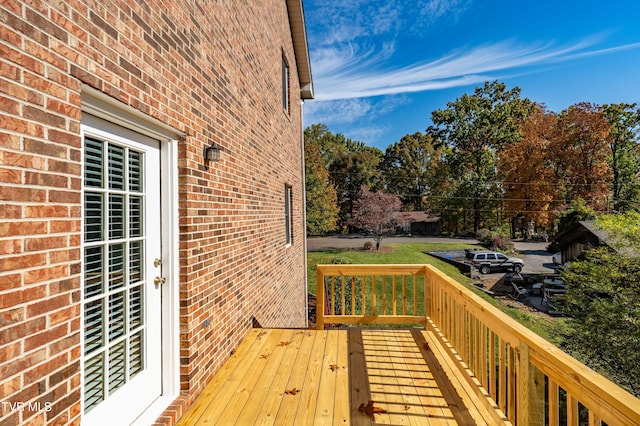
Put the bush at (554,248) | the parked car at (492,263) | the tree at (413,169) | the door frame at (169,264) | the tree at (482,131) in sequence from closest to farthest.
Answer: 1. the door frame at (169,264)
2. the parked car at (492,263)
3. the bush at (554,248)
4. the tree at (482,131)
5. the tree at (413,169)

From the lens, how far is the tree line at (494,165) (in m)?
27.6

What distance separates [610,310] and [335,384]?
7.72 m

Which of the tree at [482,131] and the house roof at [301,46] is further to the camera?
the tree at [482,131]

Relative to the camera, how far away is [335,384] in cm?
299

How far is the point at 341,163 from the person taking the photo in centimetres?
3903

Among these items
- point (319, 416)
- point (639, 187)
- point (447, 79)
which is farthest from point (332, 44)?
point (639, 187)

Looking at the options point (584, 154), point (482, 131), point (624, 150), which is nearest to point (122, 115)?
point (584, 154)

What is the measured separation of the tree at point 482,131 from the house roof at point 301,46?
91.9ft

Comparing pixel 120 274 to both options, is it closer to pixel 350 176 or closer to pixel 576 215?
pixel 576 215

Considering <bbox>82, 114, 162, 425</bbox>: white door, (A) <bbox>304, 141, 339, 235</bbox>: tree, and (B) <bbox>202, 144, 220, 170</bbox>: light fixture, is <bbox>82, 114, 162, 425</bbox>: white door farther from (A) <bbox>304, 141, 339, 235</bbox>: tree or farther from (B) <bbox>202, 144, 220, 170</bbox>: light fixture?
(A) <bbox>304, 141, 339, 235</bbox>: tree

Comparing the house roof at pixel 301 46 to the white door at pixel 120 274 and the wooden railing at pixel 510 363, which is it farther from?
the white door at pixel 120 274

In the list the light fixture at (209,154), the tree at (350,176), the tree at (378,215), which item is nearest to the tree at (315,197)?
the tree at (378,215)

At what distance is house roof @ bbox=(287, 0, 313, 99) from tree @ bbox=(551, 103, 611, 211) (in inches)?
1106

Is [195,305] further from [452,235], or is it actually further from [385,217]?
[452,235]
